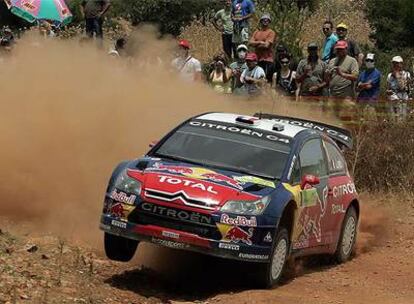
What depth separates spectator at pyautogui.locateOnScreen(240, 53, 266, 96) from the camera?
17.0m

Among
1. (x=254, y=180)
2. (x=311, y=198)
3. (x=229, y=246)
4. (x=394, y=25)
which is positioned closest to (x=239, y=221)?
(x=229, y=246)

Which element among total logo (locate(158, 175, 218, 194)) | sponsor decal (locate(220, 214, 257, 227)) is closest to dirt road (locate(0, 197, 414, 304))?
sponsor decal (locate(220, 214, 257, 227))

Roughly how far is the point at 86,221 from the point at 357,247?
391 centimetres

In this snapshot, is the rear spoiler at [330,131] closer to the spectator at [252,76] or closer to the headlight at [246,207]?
the spectator at [252,76]

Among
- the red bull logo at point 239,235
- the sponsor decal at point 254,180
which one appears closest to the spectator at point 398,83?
the sponsor decal at point 254,180

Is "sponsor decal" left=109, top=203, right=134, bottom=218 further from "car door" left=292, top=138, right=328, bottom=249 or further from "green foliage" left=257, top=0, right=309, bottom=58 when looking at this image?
"green foliage" left=257, top=0, right=309, bottom=58

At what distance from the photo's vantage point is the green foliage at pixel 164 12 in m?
32.0

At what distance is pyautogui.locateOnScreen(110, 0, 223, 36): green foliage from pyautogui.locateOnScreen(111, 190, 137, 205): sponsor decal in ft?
71.0

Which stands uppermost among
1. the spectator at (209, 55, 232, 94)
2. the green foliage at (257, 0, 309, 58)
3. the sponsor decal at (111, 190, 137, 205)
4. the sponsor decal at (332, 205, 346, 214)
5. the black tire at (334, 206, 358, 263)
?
the green foliage at (257, 0, 309, 58)

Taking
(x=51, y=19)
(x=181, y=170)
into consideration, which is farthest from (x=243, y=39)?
(x=181, y=170)

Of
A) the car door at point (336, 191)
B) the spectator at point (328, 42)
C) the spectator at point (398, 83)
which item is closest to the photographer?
the car door at point (336, 191)

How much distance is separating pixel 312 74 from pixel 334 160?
5.36 m

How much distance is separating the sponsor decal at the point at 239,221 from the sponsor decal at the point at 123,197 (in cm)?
94

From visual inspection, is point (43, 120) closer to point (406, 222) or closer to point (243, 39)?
point (406, 222)
